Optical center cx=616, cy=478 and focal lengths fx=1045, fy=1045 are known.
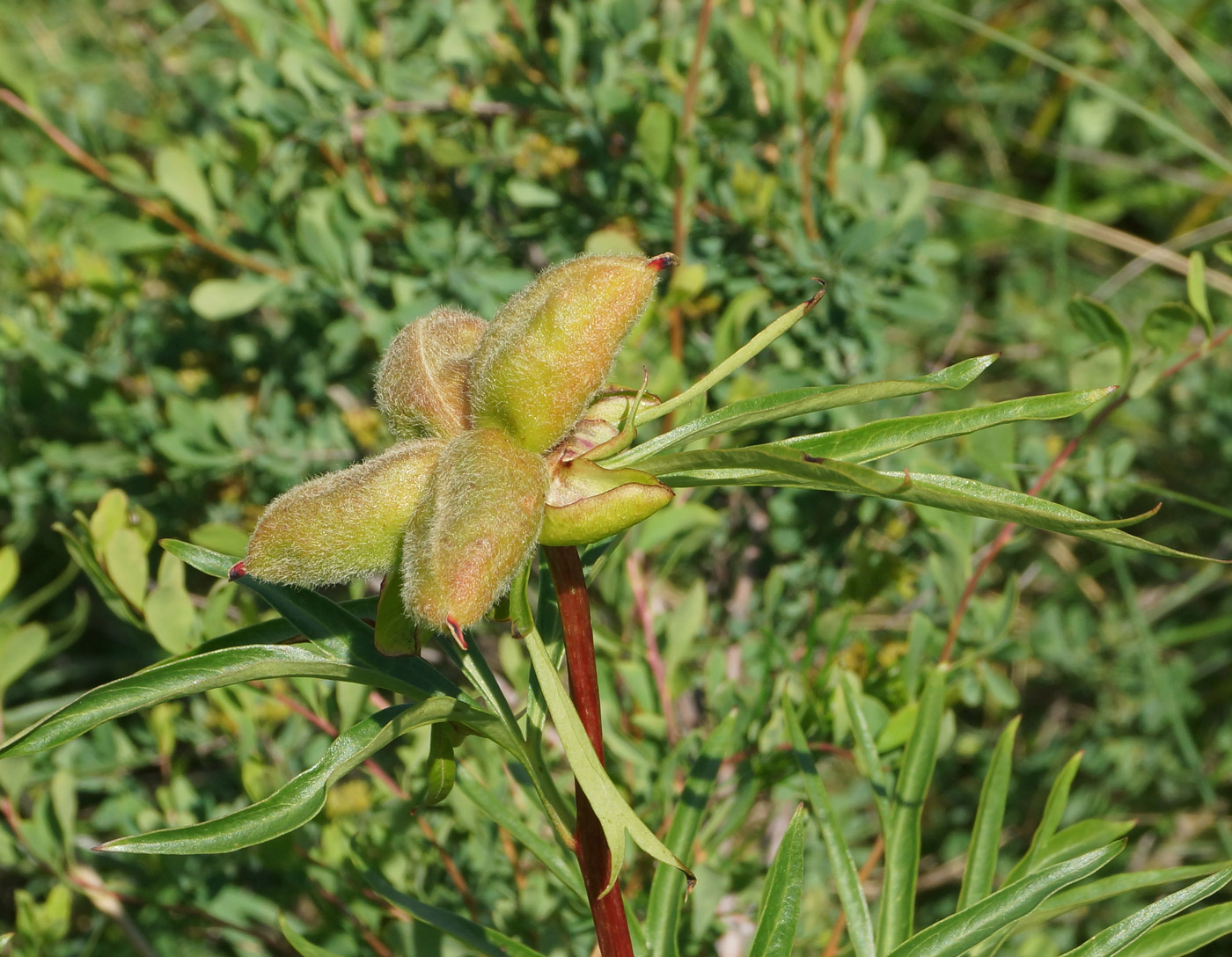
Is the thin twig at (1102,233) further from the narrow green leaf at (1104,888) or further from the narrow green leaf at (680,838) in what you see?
Result: the narrow green leaf at (680,838)

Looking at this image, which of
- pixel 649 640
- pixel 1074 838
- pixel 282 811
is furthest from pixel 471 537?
pixel 649 640

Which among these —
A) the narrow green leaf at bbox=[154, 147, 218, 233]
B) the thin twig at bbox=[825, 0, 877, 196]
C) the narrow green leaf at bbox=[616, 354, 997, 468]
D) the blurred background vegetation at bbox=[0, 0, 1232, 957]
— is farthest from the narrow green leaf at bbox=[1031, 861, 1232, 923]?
the narrow green leaf at bbox=[154, 147, 218, 233]

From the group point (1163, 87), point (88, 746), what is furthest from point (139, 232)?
point (1163, 87)

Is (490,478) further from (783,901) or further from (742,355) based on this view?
(783,901)

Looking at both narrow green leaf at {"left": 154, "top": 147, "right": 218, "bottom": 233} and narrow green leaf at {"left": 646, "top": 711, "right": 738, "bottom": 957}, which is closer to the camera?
narrow green leaf at {"left": 646, "top": 711, "right": 738, "bottom": 957}

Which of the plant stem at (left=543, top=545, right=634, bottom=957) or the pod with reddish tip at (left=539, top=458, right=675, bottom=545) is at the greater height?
the pod with reddish tip at (left=539, top=458, right=675, bottom=545)

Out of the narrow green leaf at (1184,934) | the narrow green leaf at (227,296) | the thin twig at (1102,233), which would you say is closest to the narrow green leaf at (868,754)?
the narrow green leaf at (1184,934)

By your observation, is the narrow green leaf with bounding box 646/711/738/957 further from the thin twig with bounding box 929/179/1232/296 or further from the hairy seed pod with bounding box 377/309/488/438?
the thin twig with bounding box 929/179/1232/296

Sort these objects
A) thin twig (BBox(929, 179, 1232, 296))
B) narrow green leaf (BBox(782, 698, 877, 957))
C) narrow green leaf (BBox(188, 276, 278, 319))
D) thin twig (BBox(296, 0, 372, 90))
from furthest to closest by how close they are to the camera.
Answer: thin twig (BBox(929, 179, 1232, 296))
thin twig (BBox(296, 0, 372, 90))
narrow green leaf (BBox(188, 276, 278, 319))
narrow green leaf (BBox(782, 698, 877, 957))
